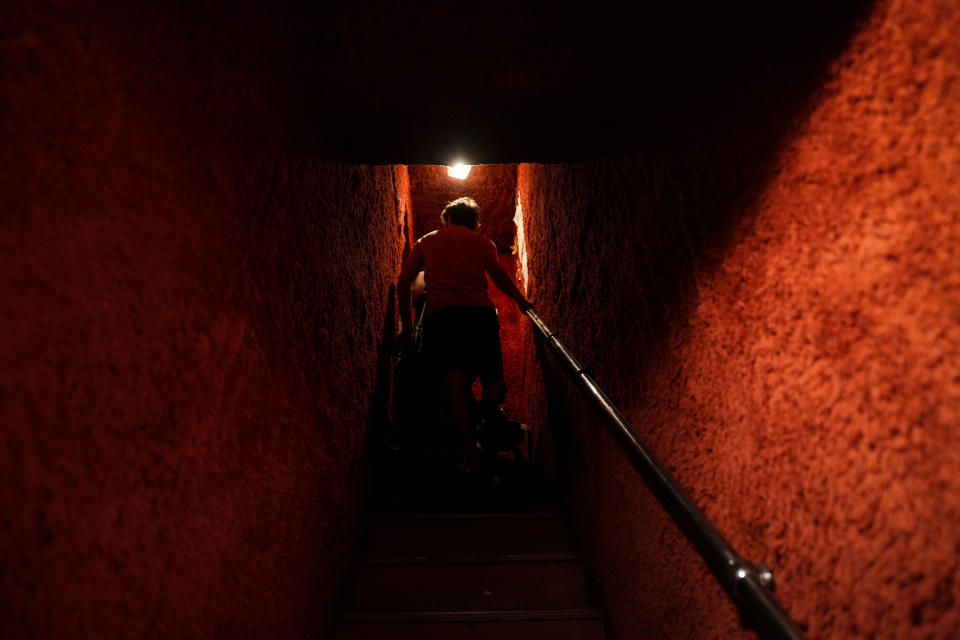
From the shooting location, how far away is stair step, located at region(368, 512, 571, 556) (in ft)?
6.53

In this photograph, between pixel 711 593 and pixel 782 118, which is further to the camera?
pixel 711 593

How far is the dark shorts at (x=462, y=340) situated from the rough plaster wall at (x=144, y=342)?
1.13 metres

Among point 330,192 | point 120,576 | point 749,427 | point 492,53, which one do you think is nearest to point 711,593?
point 749,427

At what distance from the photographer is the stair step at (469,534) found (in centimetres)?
199

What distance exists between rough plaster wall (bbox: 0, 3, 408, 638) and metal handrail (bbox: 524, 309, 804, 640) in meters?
0.81

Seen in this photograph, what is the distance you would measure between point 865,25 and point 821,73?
74 millimetres

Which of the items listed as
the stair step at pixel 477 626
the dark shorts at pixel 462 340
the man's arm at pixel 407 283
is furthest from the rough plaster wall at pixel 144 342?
the man's arm at pixel 407 283

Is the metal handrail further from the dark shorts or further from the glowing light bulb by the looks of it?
the glowing light bulb

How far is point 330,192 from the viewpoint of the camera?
1.74 metres

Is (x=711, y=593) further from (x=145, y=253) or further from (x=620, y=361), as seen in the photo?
(x=145, y=253)

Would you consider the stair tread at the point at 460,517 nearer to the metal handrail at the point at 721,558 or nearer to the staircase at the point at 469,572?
the staircase at the point at 469,572

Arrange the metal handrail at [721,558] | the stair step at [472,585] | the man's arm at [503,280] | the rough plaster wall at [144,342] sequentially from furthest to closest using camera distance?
the man's arm at [503,280] < the stair step at [472,585] < the metal handrail at [721,558] < the rough plaster wall at [144,342]

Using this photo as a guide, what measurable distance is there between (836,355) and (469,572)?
5.08ft

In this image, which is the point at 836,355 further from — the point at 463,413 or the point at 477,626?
the point at 463,413
